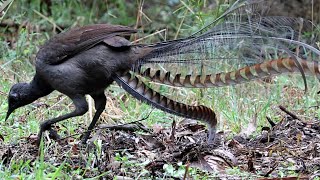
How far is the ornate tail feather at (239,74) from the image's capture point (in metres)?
4.75

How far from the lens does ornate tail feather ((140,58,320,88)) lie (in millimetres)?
4746

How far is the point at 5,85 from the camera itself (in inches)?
301

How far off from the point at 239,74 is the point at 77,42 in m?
1.18

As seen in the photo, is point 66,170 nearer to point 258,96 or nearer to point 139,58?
point 139,58

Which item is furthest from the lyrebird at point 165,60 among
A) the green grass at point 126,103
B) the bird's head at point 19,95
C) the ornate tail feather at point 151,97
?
the green grass at point 126,103

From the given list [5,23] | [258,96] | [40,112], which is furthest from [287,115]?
[5,23]

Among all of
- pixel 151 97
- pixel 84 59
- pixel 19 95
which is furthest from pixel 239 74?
pixel 19 95

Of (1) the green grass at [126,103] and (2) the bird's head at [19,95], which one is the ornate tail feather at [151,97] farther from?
(2) the bird's head at [19,95]

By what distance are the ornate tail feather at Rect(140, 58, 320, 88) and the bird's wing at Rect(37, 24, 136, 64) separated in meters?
0.35

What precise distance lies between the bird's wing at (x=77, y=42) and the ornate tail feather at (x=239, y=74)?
346mm

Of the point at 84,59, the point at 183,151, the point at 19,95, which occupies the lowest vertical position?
the point at 183,151

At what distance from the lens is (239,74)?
5.03 m

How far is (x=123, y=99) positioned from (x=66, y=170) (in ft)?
9.87

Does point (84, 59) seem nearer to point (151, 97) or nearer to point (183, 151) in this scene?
point (151, 97)
